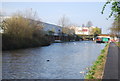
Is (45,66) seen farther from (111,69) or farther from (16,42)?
(16,42)

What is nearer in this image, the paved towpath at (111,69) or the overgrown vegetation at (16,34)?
the paved towpath at (111,69)

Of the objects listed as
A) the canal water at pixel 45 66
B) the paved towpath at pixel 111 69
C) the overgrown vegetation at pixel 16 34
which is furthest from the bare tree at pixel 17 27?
the paved towpath at pixel 111 69

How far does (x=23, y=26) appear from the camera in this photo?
40844 mm

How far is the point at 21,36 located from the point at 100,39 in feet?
215

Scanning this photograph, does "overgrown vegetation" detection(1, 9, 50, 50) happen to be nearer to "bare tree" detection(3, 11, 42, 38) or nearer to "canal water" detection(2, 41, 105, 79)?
"bare tree" detection(3, 11, 42, 38)

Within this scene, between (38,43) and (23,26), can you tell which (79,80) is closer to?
(23,26)

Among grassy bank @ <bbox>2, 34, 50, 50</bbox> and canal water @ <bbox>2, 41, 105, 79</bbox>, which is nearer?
canal water @ <bbox>2, 41, 105, 79</bbox>

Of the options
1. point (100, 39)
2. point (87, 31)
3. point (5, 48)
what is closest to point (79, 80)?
point (5, 48)

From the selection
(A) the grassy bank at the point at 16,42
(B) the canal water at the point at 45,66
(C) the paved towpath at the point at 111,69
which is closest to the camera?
(C) the paved towpath at the point at 111,69

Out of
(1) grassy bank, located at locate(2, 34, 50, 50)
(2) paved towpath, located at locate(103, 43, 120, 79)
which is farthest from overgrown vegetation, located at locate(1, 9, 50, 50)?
(2) paved towpath, located at locate(103, 43, 120, 79)

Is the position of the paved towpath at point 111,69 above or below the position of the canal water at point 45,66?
above

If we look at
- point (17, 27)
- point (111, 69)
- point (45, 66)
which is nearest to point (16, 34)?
point (17, 27)

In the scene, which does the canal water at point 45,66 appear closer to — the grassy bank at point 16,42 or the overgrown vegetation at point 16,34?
the grassy bank at point 16,42

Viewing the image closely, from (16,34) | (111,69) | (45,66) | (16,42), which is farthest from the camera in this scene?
(16,34)
